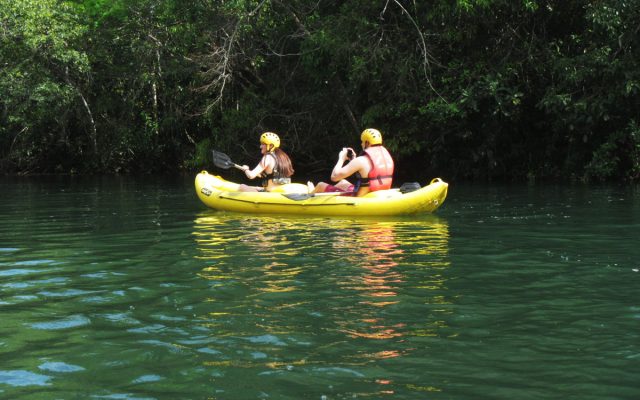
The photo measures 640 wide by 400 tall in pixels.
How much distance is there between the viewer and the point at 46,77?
78.6ft

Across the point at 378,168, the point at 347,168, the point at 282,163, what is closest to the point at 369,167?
the point at 378,168

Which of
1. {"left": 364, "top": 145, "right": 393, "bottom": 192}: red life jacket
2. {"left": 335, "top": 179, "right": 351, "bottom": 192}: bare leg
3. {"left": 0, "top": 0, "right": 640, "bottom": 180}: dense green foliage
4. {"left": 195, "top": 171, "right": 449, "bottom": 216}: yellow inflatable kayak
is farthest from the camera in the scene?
{"left": 0, "top": 0, "right": 640, "bottom": 180}: dense green foliage

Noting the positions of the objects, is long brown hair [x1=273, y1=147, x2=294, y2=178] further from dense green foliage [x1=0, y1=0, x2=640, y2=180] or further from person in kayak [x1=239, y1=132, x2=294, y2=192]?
dense green foliage [x1=0, y1=0, x2=640, y2=180]

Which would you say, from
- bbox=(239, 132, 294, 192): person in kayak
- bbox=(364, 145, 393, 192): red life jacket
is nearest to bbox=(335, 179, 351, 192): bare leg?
bbox=(364, 145, 393, 192): red life jacket

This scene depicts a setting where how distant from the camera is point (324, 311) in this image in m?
4.95

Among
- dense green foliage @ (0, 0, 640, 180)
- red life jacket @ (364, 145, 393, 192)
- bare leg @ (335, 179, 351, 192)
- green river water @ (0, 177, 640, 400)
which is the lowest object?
green river water @ (0, 177, 640, 400)

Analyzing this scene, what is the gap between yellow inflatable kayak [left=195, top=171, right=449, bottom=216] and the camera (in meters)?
10.1

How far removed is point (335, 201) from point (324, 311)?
546 cm

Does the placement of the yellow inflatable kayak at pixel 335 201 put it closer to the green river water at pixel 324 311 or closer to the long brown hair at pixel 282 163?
the long brown hair at pixel 282 163

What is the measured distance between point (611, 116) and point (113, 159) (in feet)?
50.9

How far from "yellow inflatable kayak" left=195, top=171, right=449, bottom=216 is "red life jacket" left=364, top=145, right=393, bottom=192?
0.12 metres

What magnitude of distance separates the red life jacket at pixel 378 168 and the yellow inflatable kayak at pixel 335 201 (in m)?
0.12

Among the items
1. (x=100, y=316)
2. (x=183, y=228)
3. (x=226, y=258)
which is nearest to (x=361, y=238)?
(x=226, y=258)

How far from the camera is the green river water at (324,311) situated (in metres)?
3.67
